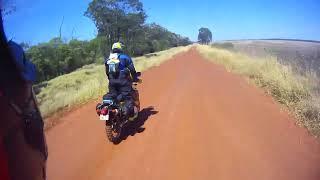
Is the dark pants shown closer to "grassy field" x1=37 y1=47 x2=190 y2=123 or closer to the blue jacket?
the blue jacket

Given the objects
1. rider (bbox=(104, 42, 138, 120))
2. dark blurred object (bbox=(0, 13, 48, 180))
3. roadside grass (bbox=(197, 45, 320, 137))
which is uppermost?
dark blurred object (bbox=(0, 13, 48, 180))

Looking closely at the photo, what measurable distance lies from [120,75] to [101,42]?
144cm

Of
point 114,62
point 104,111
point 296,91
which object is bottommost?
point 296,91

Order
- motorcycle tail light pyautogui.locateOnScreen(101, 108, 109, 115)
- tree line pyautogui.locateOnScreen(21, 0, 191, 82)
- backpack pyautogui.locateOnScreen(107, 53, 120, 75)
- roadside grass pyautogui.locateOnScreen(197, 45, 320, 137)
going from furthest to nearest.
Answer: roadside grass pyautogui.locateOnScreen(197, 45, 320, 137) < backpack pyautogui.locateOnScreen(107, 53, 120, 75) < motorcycle tail light pyautogui.locateOnScreen(101, 108, 109, 115) < tree line pyautogui.locateOnScreen(21, 0, 191, 82)

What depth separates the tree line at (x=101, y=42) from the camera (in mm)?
3296

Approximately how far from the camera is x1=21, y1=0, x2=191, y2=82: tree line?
3.30m

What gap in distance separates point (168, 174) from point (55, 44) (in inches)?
126

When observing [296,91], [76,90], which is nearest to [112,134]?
[296,91]

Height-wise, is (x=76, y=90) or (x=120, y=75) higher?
(x=120, y=75)

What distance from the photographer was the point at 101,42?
364 inches

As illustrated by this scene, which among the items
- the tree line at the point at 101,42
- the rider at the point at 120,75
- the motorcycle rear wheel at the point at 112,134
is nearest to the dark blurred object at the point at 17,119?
the tree line at the point at 101,42

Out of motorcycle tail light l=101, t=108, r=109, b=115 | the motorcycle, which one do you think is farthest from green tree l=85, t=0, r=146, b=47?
motorcycle tail light l=101, t=108, r=109, b=115

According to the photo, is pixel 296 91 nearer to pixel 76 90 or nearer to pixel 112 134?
pixel 112 134

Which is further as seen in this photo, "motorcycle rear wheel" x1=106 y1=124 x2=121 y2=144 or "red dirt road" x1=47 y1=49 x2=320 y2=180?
"motorcycle rear wheel" x1=106 y1=124 x2=121 y2=144
